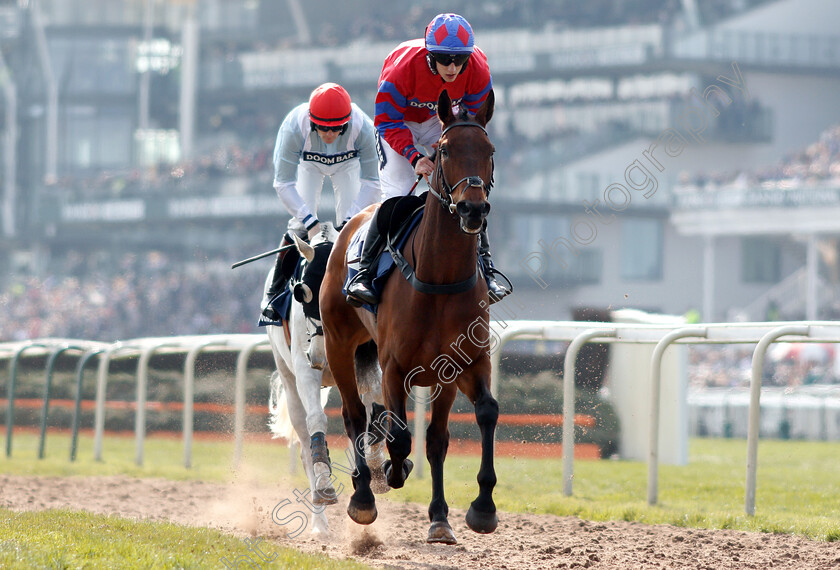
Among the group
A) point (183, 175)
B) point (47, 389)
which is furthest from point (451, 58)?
point (183, 175)

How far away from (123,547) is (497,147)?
91.1ft

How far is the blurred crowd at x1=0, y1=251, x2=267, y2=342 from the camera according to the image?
26375mm

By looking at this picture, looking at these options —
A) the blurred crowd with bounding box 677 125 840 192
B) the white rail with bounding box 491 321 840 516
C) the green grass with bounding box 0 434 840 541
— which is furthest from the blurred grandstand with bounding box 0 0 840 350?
the white rail with bounding box 491 321 840 516

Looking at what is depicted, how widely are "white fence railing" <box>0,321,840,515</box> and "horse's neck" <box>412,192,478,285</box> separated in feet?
5.81

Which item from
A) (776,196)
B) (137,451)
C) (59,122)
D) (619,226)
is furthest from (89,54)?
(137,451)

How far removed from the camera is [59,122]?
39375 mm

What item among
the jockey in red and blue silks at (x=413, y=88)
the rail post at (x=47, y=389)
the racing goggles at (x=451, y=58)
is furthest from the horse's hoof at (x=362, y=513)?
the rail post at (x=47, y=389)

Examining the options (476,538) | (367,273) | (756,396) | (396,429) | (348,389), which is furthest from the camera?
(756,396)

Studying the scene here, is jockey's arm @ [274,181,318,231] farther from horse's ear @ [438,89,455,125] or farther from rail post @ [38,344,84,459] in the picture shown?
rail post @ [38,344,84,459]

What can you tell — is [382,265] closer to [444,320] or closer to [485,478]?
[444,320]

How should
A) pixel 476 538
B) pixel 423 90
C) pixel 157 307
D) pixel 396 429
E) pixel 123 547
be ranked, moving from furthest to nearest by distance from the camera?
1. pixel 157 307
2. pixel 476 538
3. pixel 423 90
4. pixel 396 429
5. pixel 123 547

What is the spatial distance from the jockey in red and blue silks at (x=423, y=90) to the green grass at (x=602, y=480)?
6.44 feet

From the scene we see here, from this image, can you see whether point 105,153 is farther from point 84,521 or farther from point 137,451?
point 84,521

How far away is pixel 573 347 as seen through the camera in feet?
22.3
